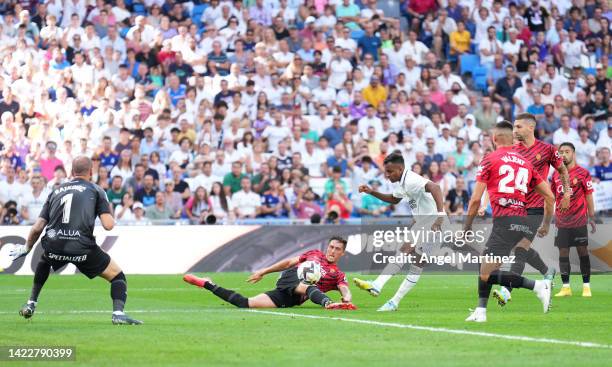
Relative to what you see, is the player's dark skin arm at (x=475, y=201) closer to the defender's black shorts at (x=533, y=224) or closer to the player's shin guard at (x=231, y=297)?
the defender's black shorts at (x=533, y=224)

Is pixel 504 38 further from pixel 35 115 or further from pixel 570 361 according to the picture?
pixel 570 361

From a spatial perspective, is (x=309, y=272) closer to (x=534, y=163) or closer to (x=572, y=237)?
(x=534, y=163)

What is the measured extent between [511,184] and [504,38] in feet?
70.2

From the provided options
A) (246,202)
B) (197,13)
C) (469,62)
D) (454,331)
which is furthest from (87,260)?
(469,62)

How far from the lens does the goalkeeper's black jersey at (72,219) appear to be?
12594 mm

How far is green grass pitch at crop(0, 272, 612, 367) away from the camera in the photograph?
9.65m

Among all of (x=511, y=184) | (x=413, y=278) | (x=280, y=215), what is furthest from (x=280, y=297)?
(x=280, y=215)

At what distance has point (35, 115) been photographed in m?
28.0

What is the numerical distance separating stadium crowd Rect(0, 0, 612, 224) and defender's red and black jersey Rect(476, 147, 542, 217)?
519 inches

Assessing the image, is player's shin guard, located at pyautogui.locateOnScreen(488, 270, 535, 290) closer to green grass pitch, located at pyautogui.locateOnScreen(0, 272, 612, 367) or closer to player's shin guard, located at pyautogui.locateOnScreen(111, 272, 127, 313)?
green grass pitch, located at pyautogui.locateOnScreen(0, 272, 612, 367)

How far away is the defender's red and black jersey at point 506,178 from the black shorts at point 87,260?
4.05m

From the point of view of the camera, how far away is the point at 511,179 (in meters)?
12.8

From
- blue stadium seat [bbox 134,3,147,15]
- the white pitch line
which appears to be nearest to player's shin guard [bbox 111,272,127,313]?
the white pitch line

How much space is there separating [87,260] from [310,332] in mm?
2556
